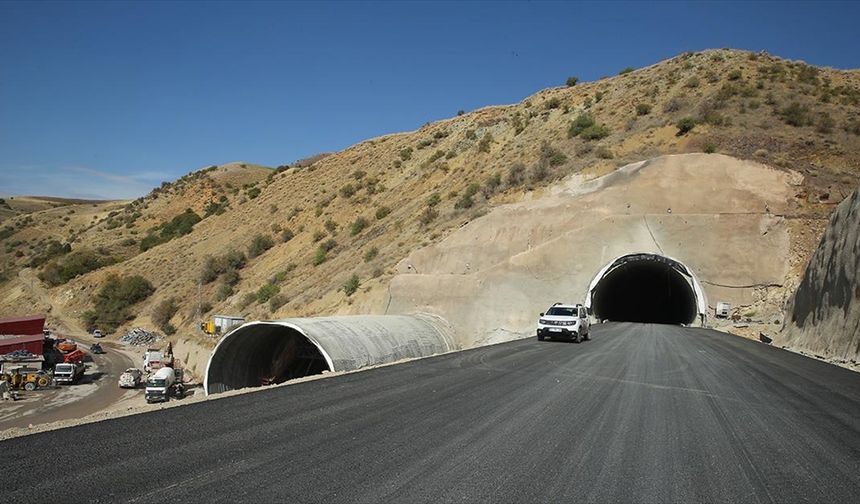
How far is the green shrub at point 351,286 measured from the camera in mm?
39906

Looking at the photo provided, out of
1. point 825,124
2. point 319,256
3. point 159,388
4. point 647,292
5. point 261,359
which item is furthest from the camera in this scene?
point 647,292

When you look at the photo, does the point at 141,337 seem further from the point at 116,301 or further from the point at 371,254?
the point at 371,254

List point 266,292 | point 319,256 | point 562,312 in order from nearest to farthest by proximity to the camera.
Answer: point 562,312, point 266,292, point 319,256

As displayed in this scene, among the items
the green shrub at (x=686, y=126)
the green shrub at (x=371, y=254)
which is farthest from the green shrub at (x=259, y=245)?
the green shrub at (x=686, y=126)

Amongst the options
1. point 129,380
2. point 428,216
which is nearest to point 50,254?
point 129,380

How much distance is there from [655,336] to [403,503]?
24678mm

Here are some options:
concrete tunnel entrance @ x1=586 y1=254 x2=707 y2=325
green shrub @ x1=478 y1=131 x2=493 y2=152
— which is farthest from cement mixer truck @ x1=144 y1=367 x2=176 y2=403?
green shrub @ x1=478 y1=131 x2=493 y2=152

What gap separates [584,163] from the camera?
47875 mm

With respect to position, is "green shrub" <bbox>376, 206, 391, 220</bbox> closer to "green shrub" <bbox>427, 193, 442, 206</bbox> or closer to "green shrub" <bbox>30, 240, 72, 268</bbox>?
"green shrub" <bbox>427, 193, 442, 206</bbox>

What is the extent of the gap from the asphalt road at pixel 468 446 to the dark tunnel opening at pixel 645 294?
27.7 meters

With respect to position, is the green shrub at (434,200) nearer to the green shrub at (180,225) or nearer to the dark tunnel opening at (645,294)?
the dark tunnel opening at (645,294)

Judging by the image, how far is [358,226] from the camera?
58.3 meters

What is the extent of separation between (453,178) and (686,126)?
22.8 metres

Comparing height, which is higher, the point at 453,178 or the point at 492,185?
the point at 453,178
